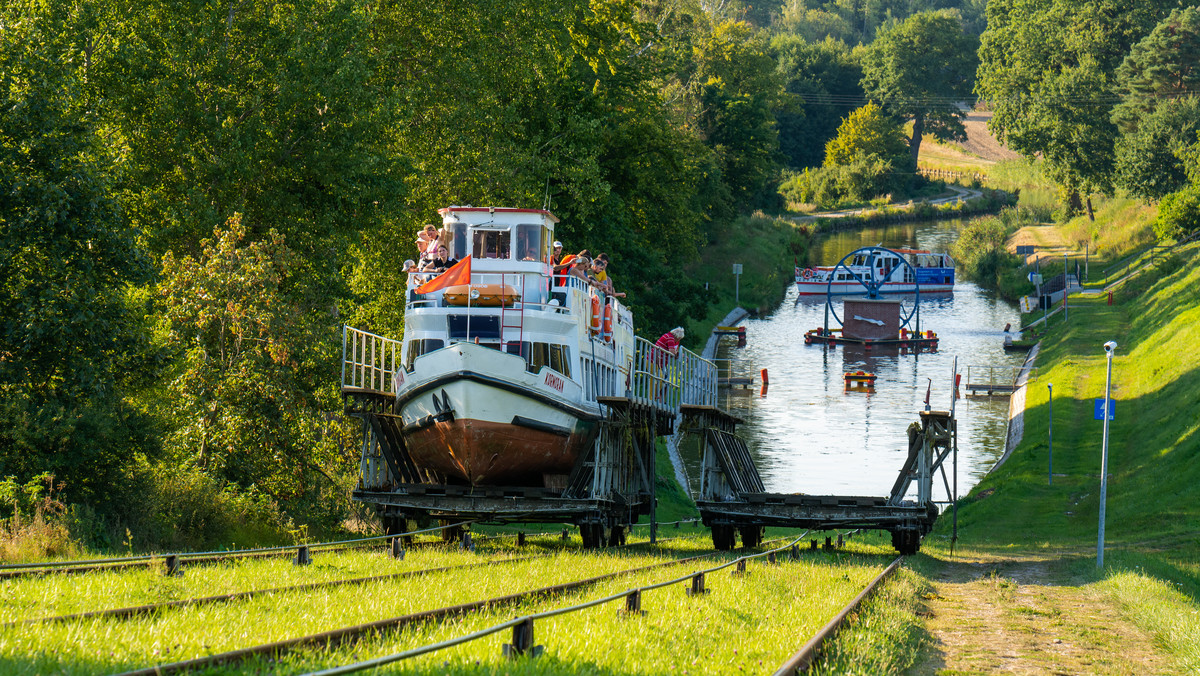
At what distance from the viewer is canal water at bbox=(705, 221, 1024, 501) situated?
52312 millimetres

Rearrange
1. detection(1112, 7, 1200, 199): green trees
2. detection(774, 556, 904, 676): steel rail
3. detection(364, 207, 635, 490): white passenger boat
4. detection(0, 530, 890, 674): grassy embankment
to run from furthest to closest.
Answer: detection(1112, 7, 1200, 199): green trees
detection(364, 207, 635, 490): white passenger boat
detection(774, 556, 904, 676): steel rail
detection(0, 530, 890, 674): grassy embankment

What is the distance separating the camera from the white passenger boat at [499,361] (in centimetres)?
2205

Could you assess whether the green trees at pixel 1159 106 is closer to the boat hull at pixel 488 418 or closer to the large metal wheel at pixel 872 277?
the large metal wheel at pixel 872 277

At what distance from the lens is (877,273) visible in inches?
4033

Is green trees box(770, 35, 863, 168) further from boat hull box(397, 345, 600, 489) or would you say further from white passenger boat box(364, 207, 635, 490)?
boat hull box(397, 345, 600, 489)

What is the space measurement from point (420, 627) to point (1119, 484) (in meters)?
36.8

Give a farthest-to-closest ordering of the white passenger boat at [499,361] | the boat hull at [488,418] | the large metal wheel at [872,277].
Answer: the large metal wheel at [872,277]
the white passenger boat at [499,361]
the boat hull at [488,418]

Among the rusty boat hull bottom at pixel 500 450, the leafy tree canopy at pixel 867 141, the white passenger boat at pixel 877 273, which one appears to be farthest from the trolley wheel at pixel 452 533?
the leafy tree canopy at pixel 867 141

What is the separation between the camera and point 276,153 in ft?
106

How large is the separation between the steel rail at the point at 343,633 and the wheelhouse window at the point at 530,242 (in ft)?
34.7

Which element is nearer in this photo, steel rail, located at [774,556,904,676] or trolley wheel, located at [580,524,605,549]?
steel rail, located at [774,556,904,676]

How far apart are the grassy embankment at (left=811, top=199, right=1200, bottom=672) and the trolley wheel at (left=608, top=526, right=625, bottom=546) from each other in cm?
635

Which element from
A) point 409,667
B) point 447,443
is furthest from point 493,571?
point 409,667

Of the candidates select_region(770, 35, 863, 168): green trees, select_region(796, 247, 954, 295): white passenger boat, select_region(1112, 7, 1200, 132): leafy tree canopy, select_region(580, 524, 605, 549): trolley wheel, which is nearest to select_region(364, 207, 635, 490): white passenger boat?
select_region(580, 524, 605, 549): trolley wheel
